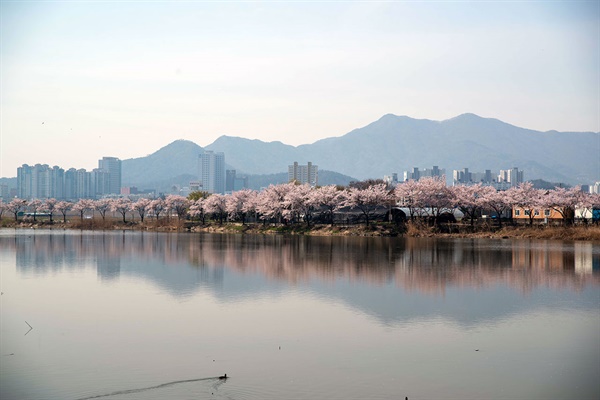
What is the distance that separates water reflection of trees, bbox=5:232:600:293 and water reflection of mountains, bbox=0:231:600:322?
0.04 m

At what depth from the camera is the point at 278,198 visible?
7606 centimetres

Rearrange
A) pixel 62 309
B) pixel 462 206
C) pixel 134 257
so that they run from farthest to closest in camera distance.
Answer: pixel 462 206 → pixel 134 257 → pixel 62 309

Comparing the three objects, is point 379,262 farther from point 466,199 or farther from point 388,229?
point 466,199

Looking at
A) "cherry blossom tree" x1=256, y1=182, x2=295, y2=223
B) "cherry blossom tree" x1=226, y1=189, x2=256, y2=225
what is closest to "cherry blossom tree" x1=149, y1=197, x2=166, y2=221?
"cherry blossom tree" x1=226, y1=189, x2=256, y2=225

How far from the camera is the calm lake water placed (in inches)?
453

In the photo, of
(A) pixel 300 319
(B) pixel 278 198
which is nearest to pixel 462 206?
(B) pixel 278 198

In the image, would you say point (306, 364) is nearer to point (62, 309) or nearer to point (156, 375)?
point (156, 375)

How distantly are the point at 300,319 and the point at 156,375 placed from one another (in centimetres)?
619

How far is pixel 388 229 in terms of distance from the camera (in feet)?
205

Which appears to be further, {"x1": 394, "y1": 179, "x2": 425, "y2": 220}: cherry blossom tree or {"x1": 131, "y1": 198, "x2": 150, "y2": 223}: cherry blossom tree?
{"x1": 131, "y1": 198, "x2": 150, "y2": 223}: cherry blossom tree

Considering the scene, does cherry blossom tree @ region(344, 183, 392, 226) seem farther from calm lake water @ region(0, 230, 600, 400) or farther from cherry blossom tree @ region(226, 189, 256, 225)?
calm lake water @ region(0, 230, 600, 400)

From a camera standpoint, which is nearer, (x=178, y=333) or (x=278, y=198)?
(x=178, y=333)

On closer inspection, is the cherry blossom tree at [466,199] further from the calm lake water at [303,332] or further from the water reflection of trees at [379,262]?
the calm lake water at [303,332]

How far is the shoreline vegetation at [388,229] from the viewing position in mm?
54719
